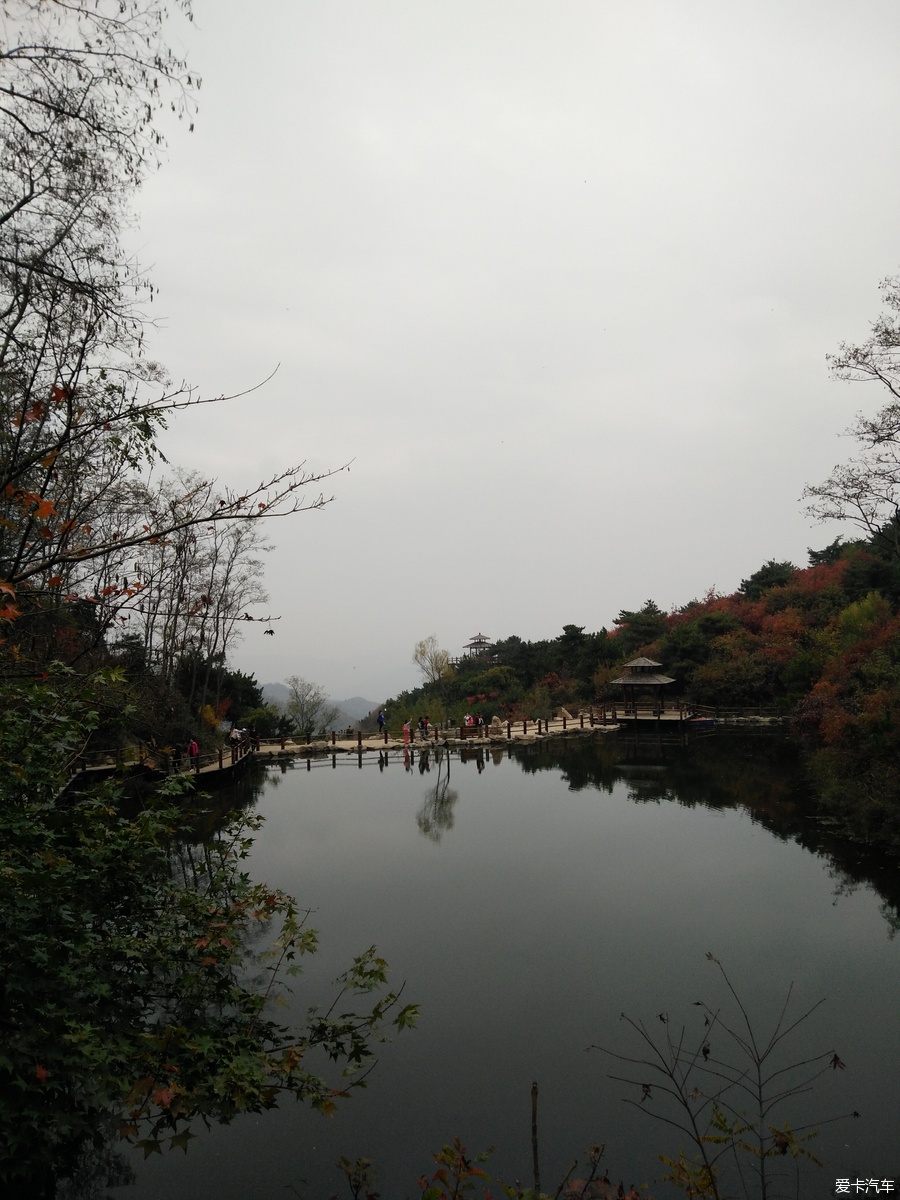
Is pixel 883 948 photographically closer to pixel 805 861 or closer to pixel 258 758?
pixel 805 861

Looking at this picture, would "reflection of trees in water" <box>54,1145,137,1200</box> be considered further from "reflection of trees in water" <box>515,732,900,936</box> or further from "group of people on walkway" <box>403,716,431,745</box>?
"group of people on walkway" <box>403,716,431,745</box>

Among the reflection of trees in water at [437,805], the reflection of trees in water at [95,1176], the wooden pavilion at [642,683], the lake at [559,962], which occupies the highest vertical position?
the wooden pavilion at [642,683]

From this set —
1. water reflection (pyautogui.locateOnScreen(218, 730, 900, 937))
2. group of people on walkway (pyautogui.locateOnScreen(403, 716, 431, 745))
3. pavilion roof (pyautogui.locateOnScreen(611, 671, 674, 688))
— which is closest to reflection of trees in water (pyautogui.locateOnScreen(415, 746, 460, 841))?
water reflection (pyautogui.locateOnScreen(218, 730, 900, 937))

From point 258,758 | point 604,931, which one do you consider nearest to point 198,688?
point 258,758

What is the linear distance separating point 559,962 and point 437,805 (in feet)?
28.8

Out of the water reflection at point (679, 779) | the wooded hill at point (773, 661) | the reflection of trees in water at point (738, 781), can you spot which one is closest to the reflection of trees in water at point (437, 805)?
the water reflection at point (679, 779)

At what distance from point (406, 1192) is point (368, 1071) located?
1287 millimetres

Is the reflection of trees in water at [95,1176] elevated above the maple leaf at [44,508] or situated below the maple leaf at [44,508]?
below

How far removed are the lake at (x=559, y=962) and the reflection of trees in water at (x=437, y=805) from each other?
127 millimetres

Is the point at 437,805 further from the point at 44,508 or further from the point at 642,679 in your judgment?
the point at 642,679

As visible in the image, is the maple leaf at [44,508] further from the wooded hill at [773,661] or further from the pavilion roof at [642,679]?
the pavilion roof at [642,679]

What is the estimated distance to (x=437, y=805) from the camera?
16.4 meters

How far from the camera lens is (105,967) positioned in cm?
423

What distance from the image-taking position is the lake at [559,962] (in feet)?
16.1
